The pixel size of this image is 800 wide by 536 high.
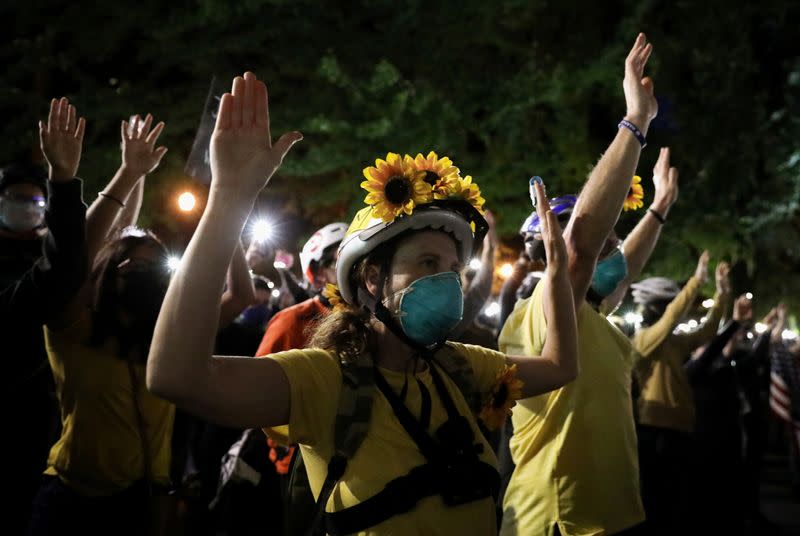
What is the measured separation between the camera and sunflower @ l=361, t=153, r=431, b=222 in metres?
2.75

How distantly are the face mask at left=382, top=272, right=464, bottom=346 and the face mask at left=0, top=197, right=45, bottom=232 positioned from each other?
249 centimetres

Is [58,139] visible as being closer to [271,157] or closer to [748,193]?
[271,157]

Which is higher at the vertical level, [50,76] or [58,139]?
[50,76]

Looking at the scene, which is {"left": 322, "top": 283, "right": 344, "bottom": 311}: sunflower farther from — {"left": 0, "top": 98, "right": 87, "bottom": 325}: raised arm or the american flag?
the american flag

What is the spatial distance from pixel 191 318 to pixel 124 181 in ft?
7.62

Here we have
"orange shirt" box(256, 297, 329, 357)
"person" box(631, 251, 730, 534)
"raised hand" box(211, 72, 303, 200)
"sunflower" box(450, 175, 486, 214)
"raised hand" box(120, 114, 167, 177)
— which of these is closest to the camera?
"raised hand" box(211, 72, 303, 200)

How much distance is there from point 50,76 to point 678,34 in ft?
31.1

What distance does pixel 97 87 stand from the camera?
1037cm

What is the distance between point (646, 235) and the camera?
4.84 meters

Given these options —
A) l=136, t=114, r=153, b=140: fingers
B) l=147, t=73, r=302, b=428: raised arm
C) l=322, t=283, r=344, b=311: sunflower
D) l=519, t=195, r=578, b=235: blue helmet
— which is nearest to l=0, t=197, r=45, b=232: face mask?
l=136, t=114, r=153, b=140: fingers

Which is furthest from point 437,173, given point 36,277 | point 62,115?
point 62,115

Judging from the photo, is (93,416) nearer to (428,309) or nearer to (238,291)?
(238,291)

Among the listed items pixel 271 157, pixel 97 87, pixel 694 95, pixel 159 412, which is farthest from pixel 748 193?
pixel 271 157

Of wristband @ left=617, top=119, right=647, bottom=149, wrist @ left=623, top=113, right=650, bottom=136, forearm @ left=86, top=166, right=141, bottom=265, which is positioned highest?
wrist @ left=623, top=113, right=650, bottom=136
